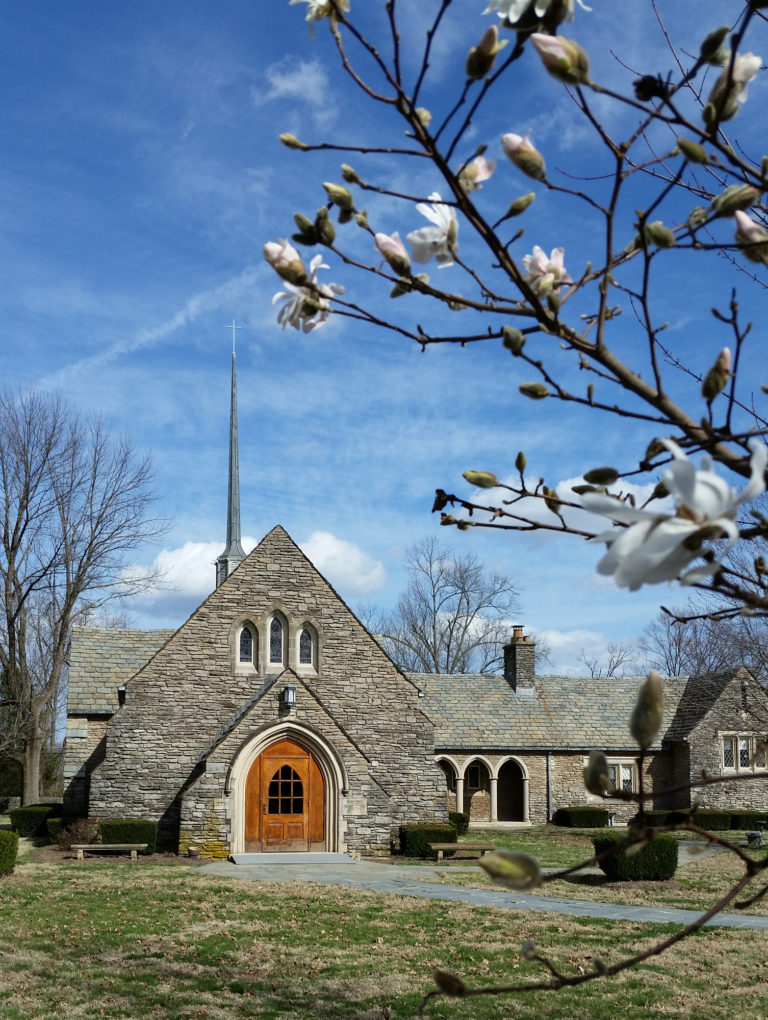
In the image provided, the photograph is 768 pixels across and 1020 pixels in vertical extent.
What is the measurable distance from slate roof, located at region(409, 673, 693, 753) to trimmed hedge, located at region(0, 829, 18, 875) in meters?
15.8

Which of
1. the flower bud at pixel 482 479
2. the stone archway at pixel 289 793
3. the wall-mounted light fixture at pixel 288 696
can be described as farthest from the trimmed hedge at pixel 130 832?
the flower bud at pixel 482 479

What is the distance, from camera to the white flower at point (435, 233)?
2098 mm

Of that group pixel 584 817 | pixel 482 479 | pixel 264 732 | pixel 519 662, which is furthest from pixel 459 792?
pixel 482 479

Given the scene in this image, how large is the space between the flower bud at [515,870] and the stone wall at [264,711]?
2065cm

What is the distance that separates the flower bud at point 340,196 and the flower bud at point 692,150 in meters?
0.66

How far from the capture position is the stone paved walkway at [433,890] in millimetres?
14016

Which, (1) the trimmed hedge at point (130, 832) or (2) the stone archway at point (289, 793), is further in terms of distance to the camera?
(2) the stone archway at point (289, 793)

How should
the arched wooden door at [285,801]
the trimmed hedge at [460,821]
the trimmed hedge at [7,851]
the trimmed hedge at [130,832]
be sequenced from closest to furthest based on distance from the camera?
1. the trimmed hedge at [7,851]
2. the trimmed hedge at [130,832]
3. the arched wooden door at [285,801]
4. the trimmed hedge at [460,821]

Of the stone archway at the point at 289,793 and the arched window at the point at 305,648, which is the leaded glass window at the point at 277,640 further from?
the stone archway at the point at 289,793

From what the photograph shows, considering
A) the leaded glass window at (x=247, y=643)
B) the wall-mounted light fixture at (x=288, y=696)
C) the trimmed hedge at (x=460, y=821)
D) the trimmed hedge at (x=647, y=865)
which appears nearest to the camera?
the trimmed hedge at (x=647, y=865)

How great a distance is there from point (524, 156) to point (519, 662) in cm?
3385

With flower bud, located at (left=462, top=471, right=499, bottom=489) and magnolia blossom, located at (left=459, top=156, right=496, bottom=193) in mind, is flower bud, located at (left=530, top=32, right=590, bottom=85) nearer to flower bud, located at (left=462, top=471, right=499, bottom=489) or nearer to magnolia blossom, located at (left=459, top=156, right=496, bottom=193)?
magnolia blossom, located at (left=459, top=156, right=496, bottom=193)

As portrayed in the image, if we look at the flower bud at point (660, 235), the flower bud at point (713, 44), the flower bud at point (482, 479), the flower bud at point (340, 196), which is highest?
the flower bud at point (713, 44)

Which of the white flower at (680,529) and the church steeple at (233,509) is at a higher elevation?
the church steeple at (233,509)
